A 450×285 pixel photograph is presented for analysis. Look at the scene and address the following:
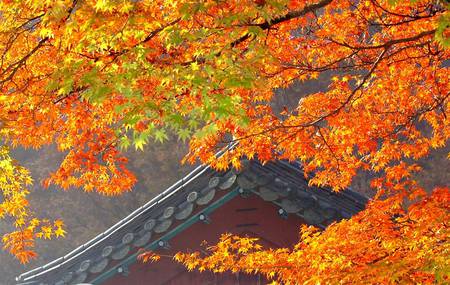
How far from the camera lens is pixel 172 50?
7.30 metres

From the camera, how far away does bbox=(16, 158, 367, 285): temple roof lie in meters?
10.7

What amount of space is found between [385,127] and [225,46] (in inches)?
222

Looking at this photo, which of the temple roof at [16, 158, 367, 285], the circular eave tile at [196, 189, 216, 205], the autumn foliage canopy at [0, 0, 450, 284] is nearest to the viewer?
the autumn foliage canopy at [0, 0, 450, 284]

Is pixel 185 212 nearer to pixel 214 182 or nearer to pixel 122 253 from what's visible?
pixel 214 182

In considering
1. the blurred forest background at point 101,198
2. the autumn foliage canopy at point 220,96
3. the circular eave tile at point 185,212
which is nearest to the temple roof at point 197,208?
the circular eave tile at point 185,212

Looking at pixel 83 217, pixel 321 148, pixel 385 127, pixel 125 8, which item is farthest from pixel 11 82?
pixel 83 217

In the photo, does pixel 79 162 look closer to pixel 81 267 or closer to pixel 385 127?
pixel 81 267

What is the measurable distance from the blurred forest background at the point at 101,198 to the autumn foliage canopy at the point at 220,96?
608 inches

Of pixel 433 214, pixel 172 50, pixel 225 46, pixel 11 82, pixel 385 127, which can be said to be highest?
pixel 11 82

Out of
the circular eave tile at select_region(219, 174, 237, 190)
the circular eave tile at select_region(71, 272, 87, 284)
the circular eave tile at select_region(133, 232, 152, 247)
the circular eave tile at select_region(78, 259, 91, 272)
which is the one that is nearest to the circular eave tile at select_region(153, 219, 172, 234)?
the circular eave tile at select_region(133, 232, 152, 247)

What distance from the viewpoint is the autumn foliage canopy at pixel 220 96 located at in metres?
5.45

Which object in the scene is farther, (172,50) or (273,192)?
(273,192)

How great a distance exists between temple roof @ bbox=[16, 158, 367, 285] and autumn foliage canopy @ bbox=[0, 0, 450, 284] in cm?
60

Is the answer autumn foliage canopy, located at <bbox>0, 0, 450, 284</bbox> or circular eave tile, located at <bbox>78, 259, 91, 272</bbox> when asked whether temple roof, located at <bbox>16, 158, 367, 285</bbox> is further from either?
autumn foliage canopy, located at <bbox>0, 0, 450, 284</bbox>
